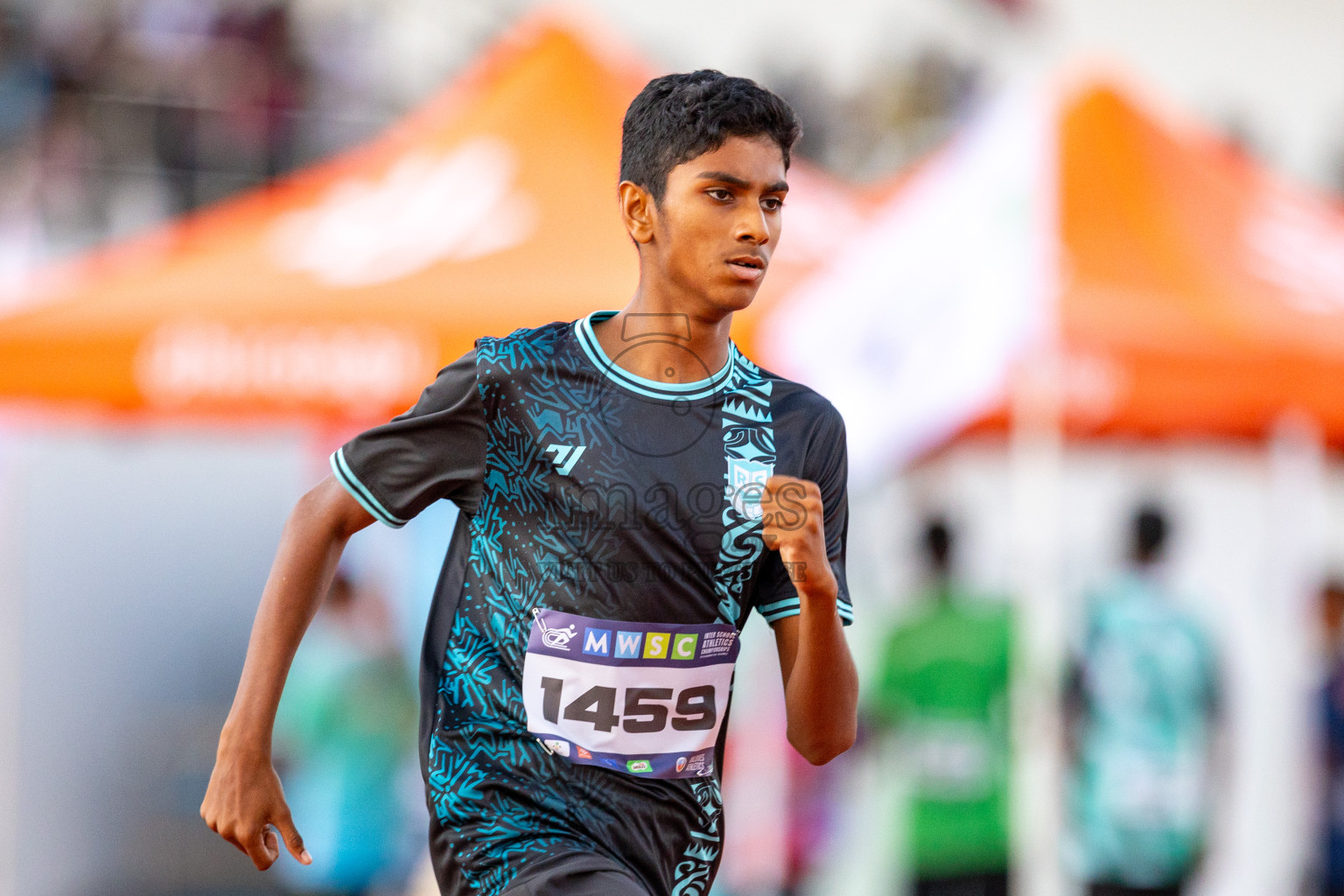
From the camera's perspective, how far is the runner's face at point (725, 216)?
→ 1955 millimetres

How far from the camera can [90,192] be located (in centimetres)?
849

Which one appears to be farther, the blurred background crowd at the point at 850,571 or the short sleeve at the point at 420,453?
the blurred background crowd at the point at 850,571

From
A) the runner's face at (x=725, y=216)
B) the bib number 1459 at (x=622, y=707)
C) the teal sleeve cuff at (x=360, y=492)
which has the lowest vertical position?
the bib number 1459 at (x=622, y=707)

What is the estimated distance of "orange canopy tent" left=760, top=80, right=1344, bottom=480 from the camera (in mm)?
4227

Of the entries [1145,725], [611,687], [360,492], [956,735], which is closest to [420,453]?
[360,492]

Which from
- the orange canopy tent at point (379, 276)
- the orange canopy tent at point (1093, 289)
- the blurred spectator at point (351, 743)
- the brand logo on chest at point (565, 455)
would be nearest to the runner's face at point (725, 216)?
the brand logo on chest at point (565, 455)

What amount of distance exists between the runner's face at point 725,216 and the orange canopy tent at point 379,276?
2.51 m

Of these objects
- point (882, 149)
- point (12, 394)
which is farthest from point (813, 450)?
point (882, 149)

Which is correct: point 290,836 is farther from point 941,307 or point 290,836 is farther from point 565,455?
point 941,307

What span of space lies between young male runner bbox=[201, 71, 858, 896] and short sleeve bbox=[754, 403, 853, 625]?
0.04 meters

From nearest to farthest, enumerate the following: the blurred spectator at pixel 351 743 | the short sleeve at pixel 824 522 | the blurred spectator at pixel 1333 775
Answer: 1. the short sleeve at pixel 824 522
2. the blurred spectator at pixel 351 743
3. the blurred spectator at pixel 1333 775

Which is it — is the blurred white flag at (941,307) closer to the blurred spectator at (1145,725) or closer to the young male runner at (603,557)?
the blurred spectator at (1145,725)

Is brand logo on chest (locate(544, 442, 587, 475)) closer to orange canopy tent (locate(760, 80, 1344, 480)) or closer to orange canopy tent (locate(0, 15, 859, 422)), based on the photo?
orange canopy tent (locate(760, 80, 1344, 480))

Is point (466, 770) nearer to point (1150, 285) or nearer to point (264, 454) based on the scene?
point (1150, 285)
